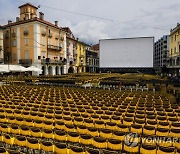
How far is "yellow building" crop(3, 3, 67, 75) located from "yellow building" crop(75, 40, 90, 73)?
2048 centimetres

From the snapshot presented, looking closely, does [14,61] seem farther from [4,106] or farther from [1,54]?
[4,106]

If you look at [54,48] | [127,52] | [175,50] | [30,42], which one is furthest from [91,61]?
[30,42]

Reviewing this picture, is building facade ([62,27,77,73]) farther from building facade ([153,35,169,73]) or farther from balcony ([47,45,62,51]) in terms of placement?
building facade ([153,35,169,73])

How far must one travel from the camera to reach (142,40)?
185 ft

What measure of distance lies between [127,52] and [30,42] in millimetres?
25327

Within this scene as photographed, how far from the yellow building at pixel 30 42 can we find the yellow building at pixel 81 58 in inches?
806

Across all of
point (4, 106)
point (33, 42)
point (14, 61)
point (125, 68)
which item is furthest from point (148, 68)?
point (4, 106)

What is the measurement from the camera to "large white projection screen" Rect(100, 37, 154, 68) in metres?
56.1

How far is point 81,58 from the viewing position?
80.7m

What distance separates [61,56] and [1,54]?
1865 cm

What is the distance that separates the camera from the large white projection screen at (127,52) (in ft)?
184

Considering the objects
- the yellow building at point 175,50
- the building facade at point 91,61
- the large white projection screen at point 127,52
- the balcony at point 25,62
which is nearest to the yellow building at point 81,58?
the building facade at point 91,61

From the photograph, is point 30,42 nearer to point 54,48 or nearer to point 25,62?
point 25,62

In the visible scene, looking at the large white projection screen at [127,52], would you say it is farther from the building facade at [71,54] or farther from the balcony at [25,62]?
the balcony at [25,62]
